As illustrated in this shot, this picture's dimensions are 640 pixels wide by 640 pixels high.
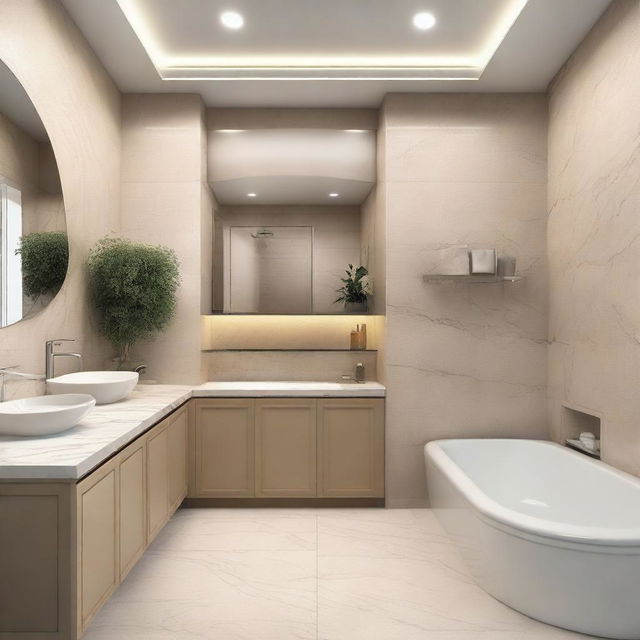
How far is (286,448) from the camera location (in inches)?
134

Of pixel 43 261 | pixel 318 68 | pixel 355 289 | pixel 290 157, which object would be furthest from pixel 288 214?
pixel 43 261

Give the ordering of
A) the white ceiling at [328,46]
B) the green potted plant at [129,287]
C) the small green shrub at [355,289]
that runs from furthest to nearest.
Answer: the small green shrub at [355,289], the green potted plant at [129,287], the white ceiling at [328,46]

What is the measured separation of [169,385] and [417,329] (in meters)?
1.75

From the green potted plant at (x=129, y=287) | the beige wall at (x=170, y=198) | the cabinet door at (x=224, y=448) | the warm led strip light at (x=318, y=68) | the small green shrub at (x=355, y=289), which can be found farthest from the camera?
the small green shrub at (x=355, y=289)

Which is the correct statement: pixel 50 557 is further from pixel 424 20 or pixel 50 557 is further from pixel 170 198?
pixel 424 20

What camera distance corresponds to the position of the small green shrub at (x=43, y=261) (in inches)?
90.8

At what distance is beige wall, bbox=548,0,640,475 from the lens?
2.53 meters

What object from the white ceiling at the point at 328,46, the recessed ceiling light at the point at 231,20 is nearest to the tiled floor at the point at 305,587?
the white ceiling at the point at 328,46

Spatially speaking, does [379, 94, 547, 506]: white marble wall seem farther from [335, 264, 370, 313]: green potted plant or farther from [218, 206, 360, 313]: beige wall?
[218, 206, 360, 313]: beige wall

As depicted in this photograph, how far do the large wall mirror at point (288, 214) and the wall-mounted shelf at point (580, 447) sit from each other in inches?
69.5

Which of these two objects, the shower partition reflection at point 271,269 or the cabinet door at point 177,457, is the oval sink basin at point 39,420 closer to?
the cabinet door at point 177,457

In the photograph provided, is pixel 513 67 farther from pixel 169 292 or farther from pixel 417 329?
pixel 169 292

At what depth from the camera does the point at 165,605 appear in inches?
89.5

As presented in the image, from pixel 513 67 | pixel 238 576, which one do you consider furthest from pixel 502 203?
pixel 238 576
